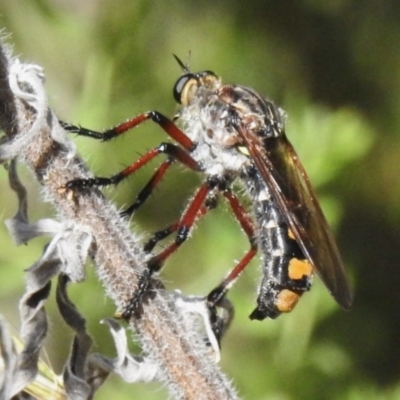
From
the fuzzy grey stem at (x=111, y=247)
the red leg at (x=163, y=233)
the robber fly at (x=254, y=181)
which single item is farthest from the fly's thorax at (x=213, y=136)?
the fuzzy grey stem at (x=111, y=247)

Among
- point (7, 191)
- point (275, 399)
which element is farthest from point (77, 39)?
point (275, 399)

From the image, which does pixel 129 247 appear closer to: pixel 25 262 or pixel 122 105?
pixel 25 262

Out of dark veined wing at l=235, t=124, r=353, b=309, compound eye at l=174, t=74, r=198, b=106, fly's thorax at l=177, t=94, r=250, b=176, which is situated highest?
compound eye at l=174, t=74, r=198, b=106

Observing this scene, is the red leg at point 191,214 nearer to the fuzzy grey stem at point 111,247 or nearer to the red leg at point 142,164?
the red leg at point 142,164

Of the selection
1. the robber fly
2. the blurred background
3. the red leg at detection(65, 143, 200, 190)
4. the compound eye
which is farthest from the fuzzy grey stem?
the blurred background

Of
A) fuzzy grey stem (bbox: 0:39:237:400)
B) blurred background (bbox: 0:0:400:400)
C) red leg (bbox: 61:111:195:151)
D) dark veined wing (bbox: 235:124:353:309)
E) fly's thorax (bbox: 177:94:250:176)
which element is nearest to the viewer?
fuzzy grey stem (bbox: 0:39:237:400)

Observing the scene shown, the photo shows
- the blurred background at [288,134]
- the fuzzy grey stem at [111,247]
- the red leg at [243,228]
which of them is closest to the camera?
the fuzzy grey stem at [111,247]

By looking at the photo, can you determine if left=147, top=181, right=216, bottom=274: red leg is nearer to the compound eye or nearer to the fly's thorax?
the fly's thorax
